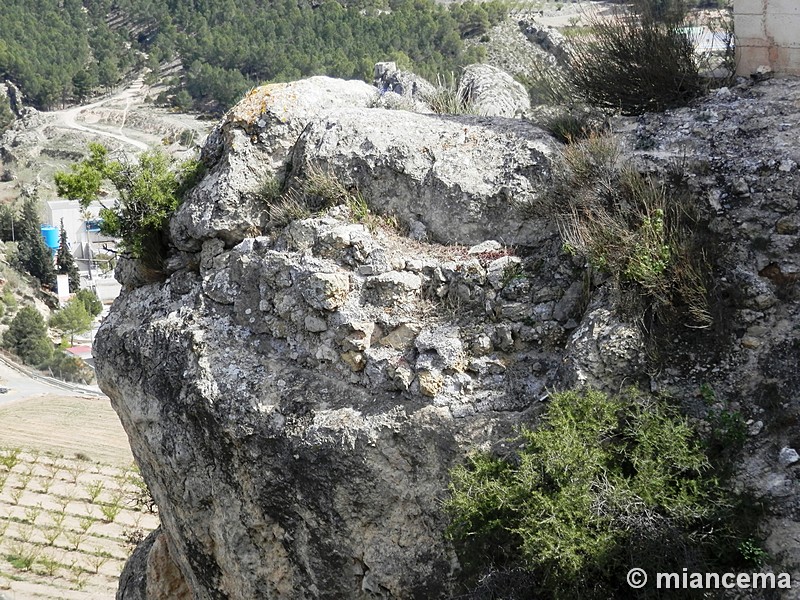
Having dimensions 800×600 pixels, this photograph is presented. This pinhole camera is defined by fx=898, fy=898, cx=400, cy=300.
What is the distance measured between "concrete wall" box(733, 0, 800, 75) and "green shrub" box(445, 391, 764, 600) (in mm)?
3795

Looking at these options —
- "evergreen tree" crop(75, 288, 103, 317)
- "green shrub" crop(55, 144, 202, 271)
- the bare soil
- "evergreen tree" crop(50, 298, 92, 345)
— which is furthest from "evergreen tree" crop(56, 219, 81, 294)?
"green shrub" crop(55, 144, 202, 271)

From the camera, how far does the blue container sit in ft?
207

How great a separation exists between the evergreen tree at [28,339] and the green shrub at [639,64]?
43910mm

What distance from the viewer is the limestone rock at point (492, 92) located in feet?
33.9

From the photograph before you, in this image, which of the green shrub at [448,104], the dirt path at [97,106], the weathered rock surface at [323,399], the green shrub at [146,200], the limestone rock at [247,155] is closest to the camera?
the weathered rock surface at [323,399]

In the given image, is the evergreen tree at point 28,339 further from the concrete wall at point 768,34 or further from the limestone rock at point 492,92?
the concrete wall at point 768,34

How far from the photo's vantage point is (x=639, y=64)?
27.9 feet

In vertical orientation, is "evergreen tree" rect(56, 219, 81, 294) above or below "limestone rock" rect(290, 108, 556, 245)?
below

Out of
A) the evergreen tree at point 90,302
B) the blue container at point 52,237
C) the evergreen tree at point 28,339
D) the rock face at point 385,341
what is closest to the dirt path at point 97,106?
the blue container at point 52,237

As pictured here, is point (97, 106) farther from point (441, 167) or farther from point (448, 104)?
point (441, 167)

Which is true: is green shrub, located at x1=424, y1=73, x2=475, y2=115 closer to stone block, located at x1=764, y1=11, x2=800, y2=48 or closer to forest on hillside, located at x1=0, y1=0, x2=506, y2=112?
stone block, located at x1=764, y1=11, x2=800, y2=48

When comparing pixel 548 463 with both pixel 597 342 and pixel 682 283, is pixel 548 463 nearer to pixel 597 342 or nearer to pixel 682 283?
Result: pixel 597 342

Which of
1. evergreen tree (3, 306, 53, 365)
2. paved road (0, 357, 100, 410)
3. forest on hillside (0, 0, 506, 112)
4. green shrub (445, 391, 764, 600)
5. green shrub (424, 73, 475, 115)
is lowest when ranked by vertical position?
evergreen tree (3, 306, 53, 365)

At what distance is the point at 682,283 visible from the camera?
6.31 m
